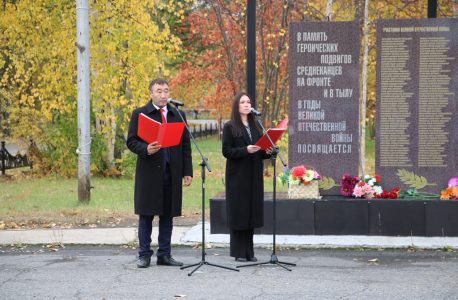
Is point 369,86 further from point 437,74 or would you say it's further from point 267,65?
point 437,74

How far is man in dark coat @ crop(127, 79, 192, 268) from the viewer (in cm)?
613

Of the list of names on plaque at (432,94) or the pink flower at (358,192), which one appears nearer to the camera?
the pink flower at (358,192)

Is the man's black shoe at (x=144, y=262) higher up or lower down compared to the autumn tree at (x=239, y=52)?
lower down

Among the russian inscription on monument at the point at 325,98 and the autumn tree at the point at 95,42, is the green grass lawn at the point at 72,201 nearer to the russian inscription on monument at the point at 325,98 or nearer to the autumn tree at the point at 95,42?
the autumn tree at the point at 95,42

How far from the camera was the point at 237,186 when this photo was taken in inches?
256

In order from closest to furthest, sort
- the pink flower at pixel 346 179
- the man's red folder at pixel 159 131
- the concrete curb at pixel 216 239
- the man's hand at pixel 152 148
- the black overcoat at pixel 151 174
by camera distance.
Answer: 1. the man's red folder at pixel 159 131
2. the man's hand at pixel 152 148
3. the black overcoat at pixel 151 174
4. the concrete curb at pixel 216 239
5. the pink flower at pixel 346 179

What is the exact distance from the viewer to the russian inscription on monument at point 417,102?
8359mm

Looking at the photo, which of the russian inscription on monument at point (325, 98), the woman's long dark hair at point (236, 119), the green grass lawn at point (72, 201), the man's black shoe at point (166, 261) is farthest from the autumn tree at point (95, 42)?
the man's black shoe at point (166, 261)

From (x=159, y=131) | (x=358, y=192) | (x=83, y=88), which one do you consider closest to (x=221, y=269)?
(x=159, y=131)

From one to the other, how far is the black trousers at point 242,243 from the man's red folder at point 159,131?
1.39 m

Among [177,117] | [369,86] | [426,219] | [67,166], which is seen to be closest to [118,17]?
[67,166]

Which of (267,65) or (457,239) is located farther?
(267,65)

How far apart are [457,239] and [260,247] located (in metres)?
2.65

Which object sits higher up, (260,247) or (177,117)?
(177,117)
